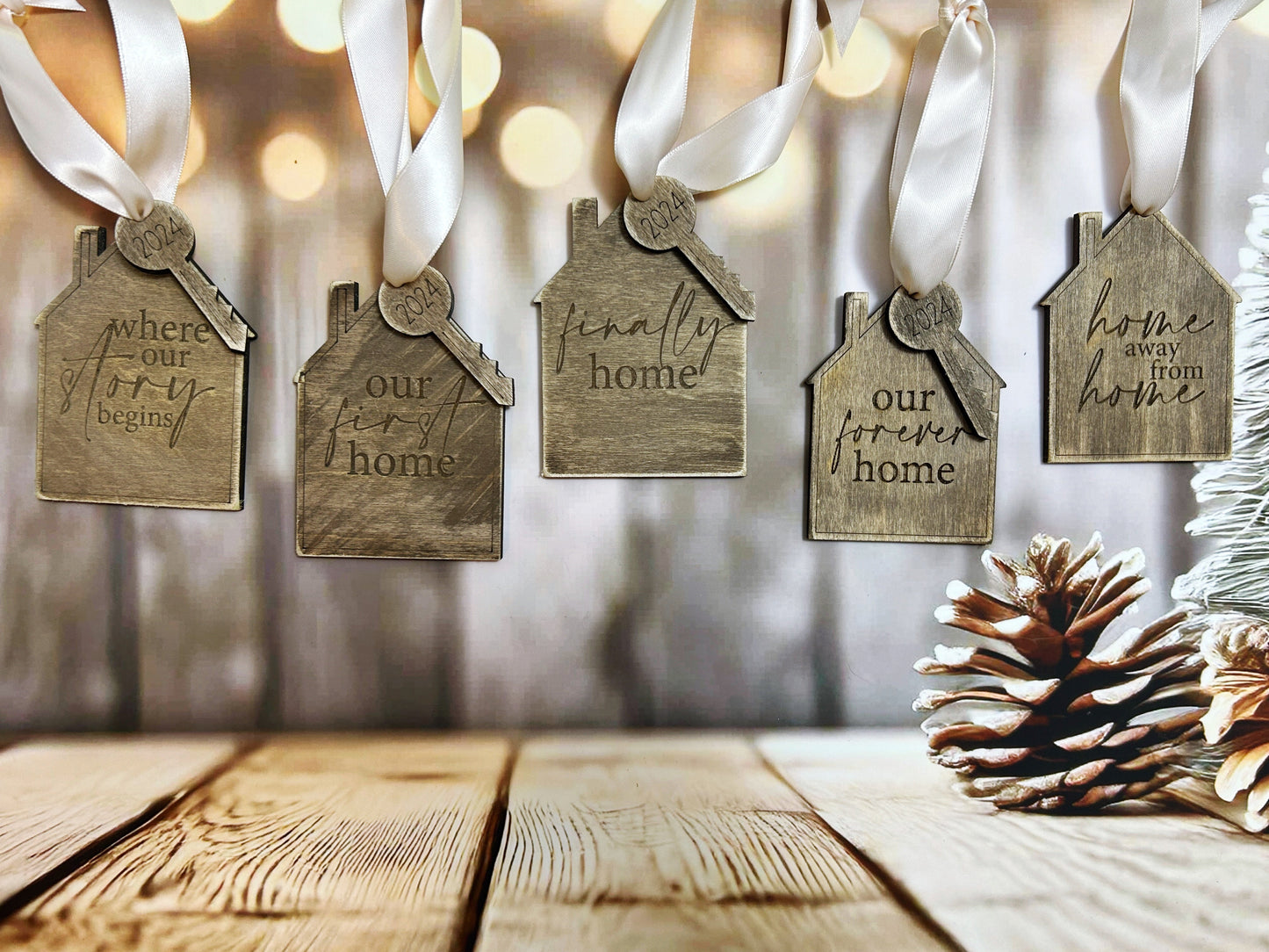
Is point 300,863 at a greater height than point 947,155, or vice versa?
point 947,155

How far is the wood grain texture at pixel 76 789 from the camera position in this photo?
1.37 feet

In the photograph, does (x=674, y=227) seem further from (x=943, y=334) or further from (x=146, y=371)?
(x=146, y=371)

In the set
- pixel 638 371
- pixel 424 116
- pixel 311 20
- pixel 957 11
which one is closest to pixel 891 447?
pixel 638 371

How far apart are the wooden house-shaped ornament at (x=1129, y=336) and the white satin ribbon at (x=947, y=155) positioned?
0.09 m

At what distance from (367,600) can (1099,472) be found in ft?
1.75

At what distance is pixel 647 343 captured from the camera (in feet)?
1.78

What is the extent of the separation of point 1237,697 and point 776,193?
0.46 metres

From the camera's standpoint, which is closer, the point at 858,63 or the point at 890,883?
the point at 890,883

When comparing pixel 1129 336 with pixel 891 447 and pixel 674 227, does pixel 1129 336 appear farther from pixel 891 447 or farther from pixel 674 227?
pixel 674 227

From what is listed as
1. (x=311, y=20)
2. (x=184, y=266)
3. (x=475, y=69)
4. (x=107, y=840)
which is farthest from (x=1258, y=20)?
(x=107, y=840)

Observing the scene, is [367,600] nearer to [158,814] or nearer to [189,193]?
[158,814]

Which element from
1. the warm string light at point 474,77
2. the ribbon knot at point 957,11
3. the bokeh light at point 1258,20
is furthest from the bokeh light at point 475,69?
the bokeh light at point 1258,20

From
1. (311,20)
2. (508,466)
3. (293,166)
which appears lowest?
(508,466)

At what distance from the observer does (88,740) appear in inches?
21.3
